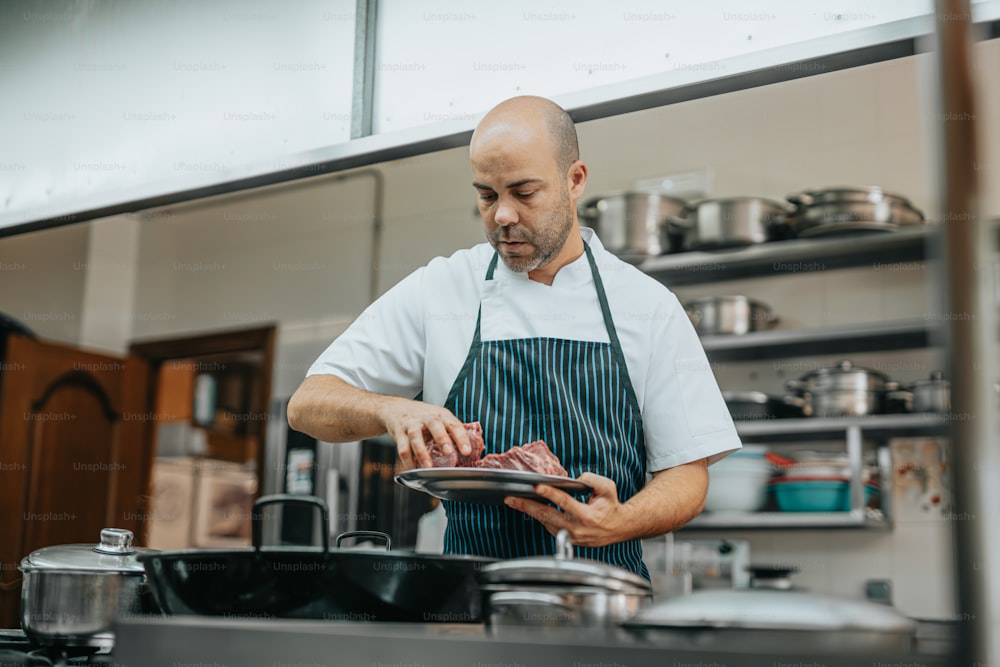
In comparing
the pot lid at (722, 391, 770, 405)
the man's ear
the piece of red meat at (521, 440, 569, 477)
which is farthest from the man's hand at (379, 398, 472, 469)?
the pot lid at (722, 391, 770, 405)

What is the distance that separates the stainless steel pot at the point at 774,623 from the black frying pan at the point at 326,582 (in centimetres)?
35

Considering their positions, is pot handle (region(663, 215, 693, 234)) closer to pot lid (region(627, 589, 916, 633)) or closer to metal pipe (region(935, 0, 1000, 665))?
pot lid (region(627, 589, 916, 633))

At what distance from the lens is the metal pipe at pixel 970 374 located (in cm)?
76

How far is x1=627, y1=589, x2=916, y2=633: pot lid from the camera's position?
105cm

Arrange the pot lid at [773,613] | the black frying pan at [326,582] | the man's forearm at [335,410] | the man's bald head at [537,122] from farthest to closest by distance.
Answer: the man's bald head at [537,122]
the man's forearm at [335,410]
the black frying pan at [326,582]
the pot lid at [773,613]

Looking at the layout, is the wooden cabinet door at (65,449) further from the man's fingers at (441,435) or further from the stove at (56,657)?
the man's fingers at (441,435)

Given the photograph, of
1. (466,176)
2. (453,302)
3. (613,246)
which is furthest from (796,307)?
(453,302)

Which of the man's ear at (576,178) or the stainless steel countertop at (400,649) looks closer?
the stainless steel countertop at (400,649)

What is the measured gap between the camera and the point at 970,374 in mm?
774

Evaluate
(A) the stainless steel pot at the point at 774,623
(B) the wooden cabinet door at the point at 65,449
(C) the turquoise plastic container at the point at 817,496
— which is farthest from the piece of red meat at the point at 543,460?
(B) the wooden cabinet door at the point at 65,449

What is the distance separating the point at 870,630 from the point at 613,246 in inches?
135

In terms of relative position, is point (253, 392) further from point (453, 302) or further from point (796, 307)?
point (453, 302)

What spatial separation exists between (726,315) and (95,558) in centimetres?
300

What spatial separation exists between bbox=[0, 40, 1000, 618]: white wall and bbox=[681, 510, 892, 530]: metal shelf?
0.23 metres
